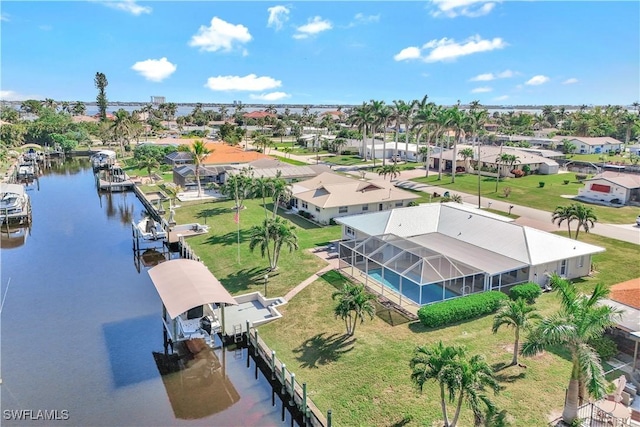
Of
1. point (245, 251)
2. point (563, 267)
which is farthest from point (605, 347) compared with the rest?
point (245, 251)

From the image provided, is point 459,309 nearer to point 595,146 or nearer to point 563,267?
point 563,267

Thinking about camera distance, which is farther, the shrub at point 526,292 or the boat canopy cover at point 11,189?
the boat canopy cover at point 11,189

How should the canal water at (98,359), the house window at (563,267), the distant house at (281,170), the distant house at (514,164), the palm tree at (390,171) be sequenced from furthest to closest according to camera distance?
the distant house at (514,164), the palm tree at (390,171), the distant house at (281,170), the house window at (563,267), the canal water at (98,359)

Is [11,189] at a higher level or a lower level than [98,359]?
higher

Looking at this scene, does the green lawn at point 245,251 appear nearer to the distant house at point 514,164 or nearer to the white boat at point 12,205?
the white boat at point 12,205

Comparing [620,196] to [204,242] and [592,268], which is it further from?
[204,242]

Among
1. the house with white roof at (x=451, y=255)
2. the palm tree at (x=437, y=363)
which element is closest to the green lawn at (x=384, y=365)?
the house with white roof at (x=451, y=255)
